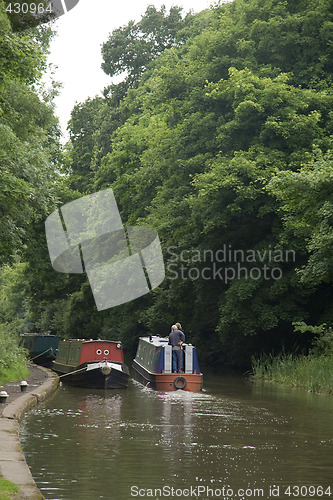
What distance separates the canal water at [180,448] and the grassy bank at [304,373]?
3.23m

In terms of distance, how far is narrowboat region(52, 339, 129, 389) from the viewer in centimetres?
2553

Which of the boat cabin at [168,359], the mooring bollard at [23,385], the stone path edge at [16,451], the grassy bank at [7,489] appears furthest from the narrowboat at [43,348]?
the grassy bank at [7,489]

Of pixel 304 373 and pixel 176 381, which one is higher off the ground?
pixel 304 373

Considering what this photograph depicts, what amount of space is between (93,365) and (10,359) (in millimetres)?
3919

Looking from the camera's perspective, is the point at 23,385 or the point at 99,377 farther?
the point at 99,377

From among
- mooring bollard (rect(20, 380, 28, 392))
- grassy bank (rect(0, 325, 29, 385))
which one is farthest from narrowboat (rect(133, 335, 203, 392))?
mooring bollard (rect(20, 380, 28, 392))

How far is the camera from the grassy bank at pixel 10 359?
71.1 ft

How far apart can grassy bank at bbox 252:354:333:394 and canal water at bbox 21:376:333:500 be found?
3234 millimetres

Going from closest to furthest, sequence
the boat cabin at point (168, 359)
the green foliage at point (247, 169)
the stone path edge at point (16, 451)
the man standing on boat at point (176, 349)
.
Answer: the stone path edge at point (16, 451), the boat cabin at point (168, 359), the man standing on boat at point (176, 349), the green foliage at point (247, 169)

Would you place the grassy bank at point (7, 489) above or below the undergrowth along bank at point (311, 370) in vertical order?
below

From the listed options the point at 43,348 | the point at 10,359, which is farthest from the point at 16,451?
the point at 43,348

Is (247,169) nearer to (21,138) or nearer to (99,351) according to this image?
(21,138)

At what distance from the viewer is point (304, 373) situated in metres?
25.3

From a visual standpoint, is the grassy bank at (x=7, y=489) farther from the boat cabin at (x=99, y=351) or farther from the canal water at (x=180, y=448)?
the boat cabin at (x=99, y=351)
